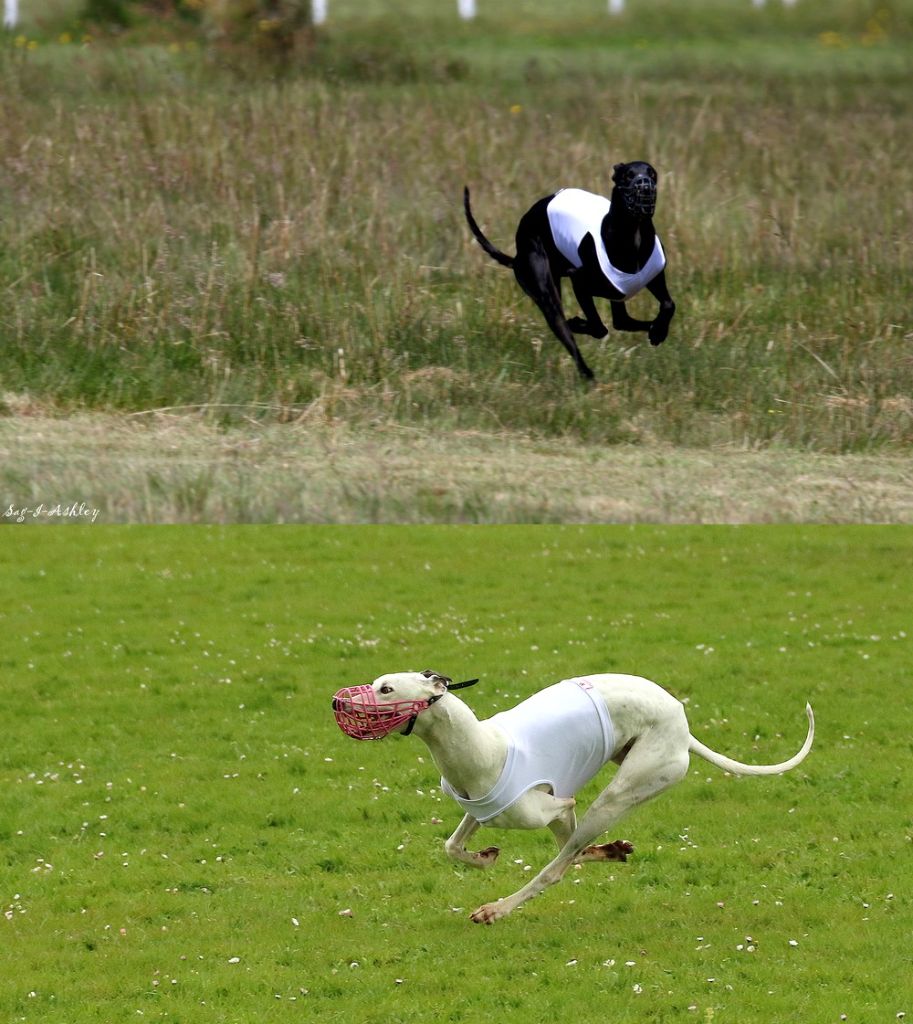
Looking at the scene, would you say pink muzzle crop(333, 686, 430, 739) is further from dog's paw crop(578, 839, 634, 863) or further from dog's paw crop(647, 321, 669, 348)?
dog's paw crop(647, 321, 669, 348)

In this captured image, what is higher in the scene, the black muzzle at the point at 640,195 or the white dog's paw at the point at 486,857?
the black muzzle at the point at 640,195

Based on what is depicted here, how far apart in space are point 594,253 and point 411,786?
13.5 ft

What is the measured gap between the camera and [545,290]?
10688 mm

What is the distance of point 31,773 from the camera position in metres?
11.5

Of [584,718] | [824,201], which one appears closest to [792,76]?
[824,201]

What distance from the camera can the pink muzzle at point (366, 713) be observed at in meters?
5.83

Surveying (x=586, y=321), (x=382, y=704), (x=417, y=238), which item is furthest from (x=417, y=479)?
(x=417, y=238)

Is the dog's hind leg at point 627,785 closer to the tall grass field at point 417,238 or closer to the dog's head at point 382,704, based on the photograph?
the dog's head at point 382,704

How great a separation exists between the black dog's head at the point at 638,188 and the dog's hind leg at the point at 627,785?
12.8 ft

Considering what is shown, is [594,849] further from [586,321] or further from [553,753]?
[586,321]

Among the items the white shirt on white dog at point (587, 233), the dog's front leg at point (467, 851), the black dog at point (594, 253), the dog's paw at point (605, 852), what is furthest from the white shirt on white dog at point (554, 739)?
the white shirt on white dog at point (587, 233)

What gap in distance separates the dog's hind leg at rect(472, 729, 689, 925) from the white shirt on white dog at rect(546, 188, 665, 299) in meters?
4.15

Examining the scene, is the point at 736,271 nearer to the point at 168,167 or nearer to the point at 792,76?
the point at 168,167

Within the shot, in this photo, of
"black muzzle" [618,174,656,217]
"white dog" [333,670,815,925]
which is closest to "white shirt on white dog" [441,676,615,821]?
"white dog" [333,670,815,925]
